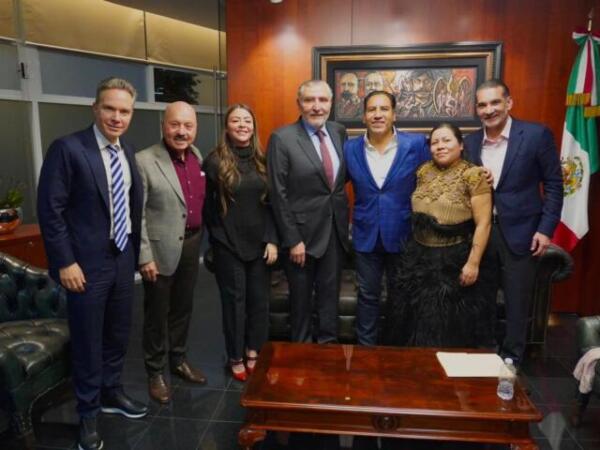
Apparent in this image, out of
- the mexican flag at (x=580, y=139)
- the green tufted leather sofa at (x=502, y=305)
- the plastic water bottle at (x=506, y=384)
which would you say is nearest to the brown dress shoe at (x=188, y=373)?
the green tufted leather sofa at (x=502, y=305)

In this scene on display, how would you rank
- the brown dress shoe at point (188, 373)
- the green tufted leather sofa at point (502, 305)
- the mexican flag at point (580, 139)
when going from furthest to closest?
1. the mexican flag at point (580, 139)
2. the green tufted leather sofa at point (502, 305)
3. the brown dress shoe at point (188, 373)

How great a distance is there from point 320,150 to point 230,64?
1.88m

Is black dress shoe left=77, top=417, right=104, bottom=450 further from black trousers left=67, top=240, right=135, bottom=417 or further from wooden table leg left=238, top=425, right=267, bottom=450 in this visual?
wooden table leg left=238, top=425, right=267, bottom=450

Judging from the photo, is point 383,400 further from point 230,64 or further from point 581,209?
point 230,64

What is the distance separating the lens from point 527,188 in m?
2.45

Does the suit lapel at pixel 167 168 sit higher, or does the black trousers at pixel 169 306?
the suit lapel at pixel 167 168

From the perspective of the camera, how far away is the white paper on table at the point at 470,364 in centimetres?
196

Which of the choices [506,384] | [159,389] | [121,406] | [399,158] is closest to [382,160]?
[399,158]

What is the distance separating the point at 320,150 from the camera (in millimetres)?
2578

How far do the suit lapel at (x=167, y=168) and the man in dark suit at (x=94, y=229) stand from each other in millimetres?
169

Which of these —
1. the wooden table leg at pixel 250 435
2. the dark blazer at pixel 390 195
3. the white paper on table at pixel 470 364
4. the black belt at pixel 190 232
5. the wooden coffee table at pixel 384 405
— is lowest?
the wooden table leg at pixel 250 435

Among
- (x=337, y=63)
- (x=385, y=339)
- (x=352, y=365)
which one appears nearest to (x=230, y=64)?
(x=337, y=63)

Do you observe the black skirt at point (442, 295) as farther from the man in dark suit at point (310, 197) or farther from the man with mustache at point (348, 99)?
the man with mustache at point (348, 99)

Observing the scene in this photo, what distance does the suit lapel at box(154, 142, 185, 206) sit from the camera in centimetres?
237
